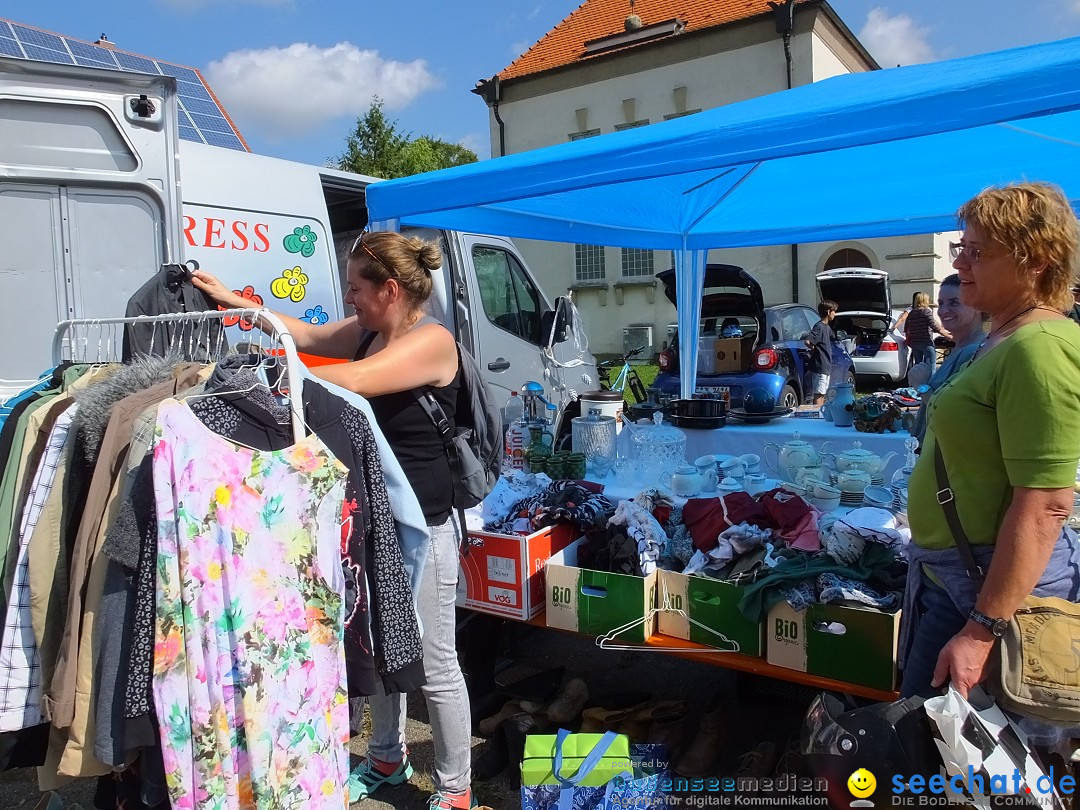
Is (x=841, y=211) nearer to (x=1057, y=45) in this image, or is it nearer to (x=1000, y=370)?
(x=1057, y=45)

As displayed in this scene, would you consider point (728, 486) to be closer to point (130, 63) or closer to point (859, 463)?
point (859, 463)

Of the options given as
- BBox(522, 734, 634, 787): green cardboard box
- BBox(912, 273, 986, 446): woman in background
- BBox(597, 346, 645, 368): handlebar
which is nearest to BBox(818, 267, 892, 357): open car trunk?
BBox(597, 346, 645, 368): handlebar

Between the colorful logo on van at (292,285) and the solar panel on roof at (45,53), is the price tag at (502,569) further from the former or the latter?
the solar panel on roof at (45,53)

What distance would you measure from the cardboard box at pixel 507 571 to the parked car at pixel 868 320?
975cm

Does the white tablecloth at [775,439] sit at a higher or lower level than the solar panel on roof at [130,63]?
lower

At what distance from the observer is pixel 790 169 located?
4266 mm

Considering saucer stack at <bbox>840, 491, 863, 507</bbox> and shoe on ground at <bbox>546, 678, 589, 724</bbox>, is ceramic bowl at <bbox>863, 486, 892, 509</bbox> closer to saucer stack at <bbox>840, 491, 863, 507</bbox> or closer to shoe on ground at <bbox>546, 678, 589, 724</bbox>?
saucer stack at <bbox>840, 491, 863, 507</bbox>

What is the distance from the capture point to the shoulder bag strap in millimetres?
1574

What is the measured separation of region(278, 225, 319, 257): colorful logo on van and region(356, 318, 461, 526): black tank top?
2697 millimetres

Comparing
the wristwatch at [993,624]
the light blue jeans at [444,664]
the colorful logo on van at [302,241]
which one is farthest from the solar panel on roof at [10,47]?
the wristwatch at [993,624]

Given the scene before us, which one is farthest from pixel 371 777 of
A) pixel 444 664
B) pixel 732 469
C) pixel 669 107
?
pixel 669 107

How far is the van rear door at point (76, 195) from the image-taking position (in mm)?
3256

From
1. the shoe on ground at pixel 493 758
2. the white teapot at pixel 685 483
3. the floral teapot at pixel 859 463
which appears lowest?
the shoe on ground at pixel 493 758

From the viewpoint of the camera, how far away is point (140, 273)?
362cm
